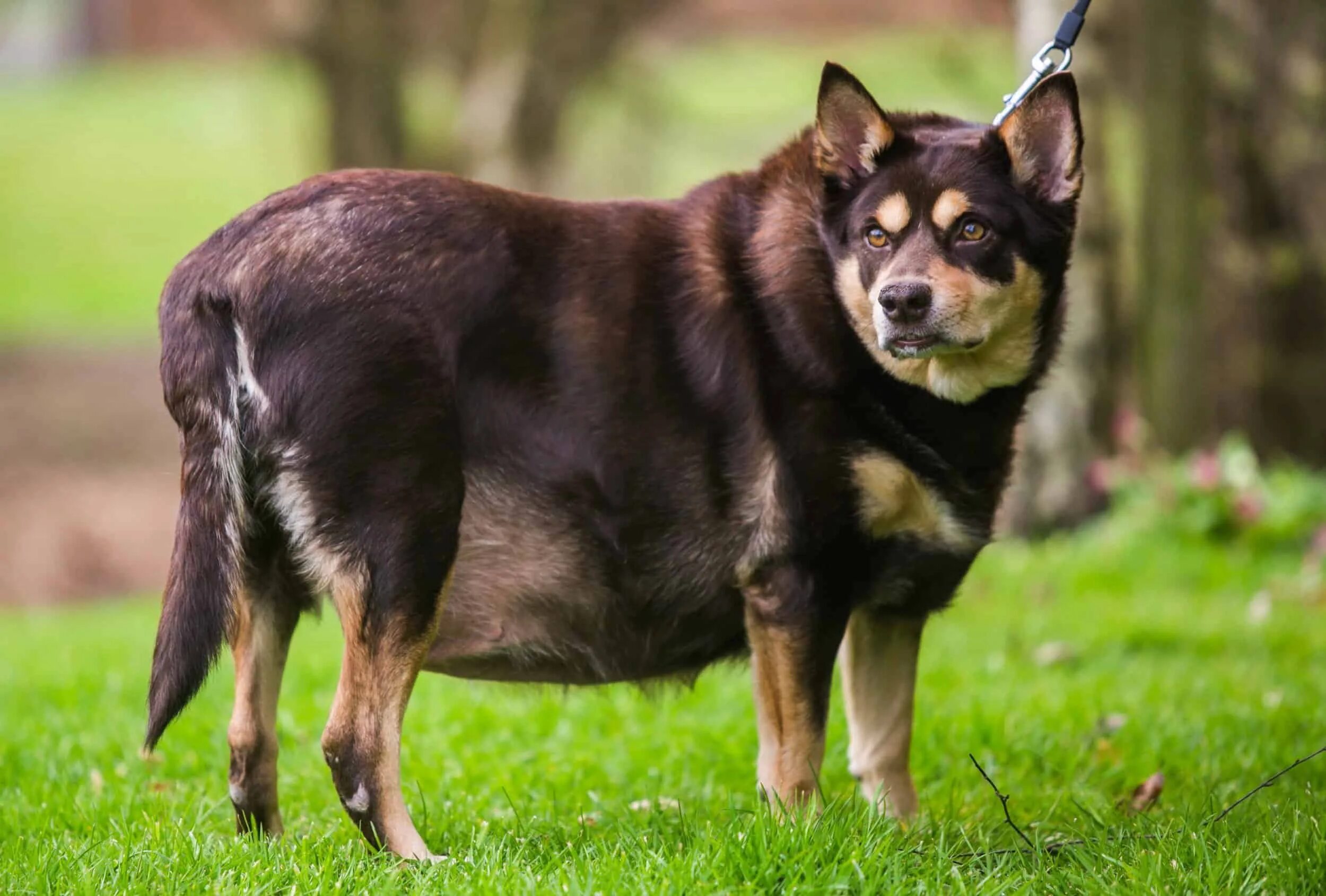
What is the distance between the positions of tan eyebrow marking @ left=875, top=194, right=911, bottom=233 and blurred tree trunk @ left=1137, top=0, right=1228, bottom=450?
6.09 metres

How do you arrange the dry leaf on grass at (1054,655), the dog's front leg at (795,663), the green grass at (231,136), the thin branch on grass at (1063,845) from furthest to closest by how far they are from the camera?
the green grass at (231,136)
the dry leaf on grass at (1054,655)
the dog's front leg at (795,663)
the thin branch on grass at (1063,845)

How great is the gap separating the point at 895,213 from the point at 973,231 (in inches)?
8.4

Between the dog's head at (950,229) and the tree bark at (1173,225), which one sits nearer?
the dog's head at (950,229)

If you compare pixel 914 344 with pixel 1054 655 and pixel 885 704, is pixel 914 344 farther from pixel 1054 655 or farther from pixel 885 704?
pixel 1054 655

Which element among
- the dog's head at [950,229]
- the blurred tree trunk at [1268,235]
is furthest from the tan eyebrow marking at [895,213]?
the blurred tree trunk at [1268,235]

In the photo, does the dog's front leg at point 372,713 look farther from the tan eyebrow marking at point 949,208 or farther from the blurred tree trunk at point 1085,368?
the blurred tree trunk at point 1085,368

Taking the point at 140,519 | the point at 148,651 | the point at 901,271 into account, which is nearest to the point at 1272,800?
the point at 901,271

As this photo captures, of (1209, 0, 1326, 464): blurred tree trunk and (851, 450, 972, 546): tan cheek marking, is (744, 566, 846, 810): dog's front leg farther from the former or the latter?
(1209, 0, 1326, 464): blurred tree trunk

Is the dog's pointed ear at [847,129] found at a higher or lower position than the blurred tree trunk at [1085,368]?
higher

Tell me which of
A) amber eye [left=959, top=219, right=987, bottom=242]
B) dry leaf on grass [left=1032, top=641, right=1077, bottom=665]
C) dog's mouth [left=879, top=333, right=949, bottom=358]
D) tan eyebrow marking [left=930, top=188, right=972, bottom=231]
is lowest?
dry leaf on grass [left=1032, top=641, right=1077, bottom=665]

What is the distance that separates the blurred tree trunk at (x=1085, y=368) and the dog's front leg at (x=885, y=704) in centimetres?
→ 497

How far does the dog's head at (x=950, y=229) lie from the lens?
150 inches

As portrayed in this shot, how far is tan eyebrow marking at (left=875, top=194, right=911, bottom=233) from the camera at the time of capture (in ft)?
12.8

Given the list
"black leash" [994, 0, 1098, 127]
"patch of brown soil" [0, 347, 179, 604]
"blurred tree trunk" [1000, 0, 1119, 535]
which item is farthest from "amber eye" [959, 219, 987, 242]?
"patch of brown soil" [0, 347, 179, 604]
